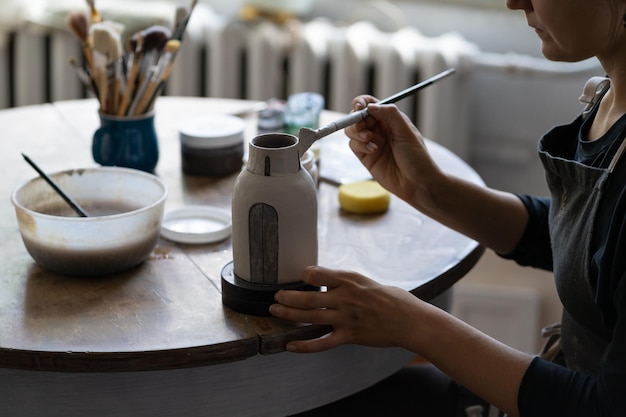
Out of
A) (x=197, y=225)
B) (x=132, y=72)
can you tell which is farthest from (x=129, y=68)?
(x=197, y=225)

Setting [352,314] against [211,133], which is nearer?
[352,314]

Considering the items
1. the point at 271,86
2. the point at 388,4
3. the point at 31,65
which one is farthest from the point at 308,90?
the point at 31,65

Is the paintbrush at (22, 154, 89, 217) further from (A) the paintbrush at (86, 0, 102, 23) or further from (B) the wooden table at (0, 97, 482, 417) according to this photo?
(A) the paintbrush at (86, 0, 102, 23)

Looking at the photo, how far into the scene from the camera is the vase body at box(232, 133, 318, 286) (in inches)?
42.3

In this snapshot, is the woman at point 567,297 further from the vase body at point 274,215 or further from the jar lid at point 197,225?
the jar lid at point 197,225

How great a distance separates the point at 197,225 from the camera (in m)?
1.41

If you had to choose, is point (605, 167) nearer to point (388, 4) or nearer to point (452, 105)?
point (452, 105)

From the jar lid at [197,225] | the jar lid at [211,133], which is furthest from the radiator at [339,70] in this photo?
the jar lid at [197,225]

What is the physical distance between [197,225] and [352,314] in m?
0.40

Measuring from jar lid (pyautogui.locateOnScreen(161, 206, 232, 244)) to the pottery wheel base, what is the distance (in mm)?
206

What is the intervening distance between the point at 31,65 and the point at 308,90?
2.64 feet

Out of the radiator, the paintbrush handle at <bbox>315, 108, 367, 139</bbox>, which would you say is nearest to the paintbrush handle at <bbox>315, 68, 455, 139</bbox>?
the paintbrush handle at <bbox>315, 108, 367, 139</bbox>

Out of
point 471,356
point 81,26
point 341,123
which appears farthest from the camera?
point 81,26

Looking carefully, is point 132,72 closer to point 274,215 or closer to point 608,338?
point 274,215
